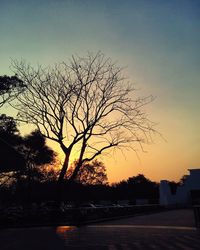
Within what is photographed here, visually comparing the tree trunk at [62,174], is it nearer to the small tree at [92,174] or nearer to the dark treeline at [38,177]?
the dark treeline at [38,177]

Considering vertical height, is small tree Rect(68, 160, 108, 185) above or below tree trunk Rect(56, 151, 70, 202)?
above

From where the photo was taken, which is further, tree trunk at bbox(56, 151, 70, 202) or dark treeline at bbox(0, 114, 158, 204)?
dark treeline at bbox(0, 114, 158, 204)

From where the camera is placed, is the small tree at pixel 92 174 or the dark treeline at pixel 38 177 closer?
the dark treeline at pixel 38 177

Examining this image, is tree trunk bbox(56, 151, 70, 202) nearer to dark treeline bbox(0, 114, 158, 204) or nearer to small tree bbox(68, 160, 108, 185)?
dark treeline bbox(0, 114, 158, 204)

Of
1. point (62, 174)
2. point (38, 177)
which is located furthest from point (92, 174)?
point (62, 174)

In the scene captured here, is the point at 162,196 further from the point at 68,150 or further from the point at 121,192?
the point at 68,150

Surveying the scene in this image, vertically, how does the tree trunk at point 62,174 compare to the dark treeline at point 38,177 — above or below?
below

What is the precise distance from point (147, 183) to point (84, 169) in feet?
126

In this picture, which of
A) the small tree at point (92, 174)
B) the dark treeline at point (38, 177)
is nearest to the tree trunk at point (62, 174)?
the dark treeline at point (38, 177)

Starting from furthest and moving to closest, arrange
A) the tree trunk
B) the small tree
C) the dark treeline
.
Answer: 1. the small tree
2. the dark treeline
3. the tree trunk

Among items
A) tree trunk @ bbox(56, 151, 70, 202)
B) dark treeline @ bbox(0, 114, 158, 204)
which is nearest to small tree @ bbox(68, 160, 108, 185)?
dark treeline @ bbox(0, 114, 158, 204)

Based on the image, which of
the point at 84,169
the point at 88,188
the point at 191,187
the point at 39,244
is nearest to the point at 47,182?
the point at 84,169

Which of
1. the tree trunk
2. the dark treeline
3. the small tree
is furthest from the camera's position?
the small tree

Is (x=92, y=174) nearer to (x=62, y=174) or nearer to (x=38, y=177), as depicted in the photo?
(x=38, y=177)
